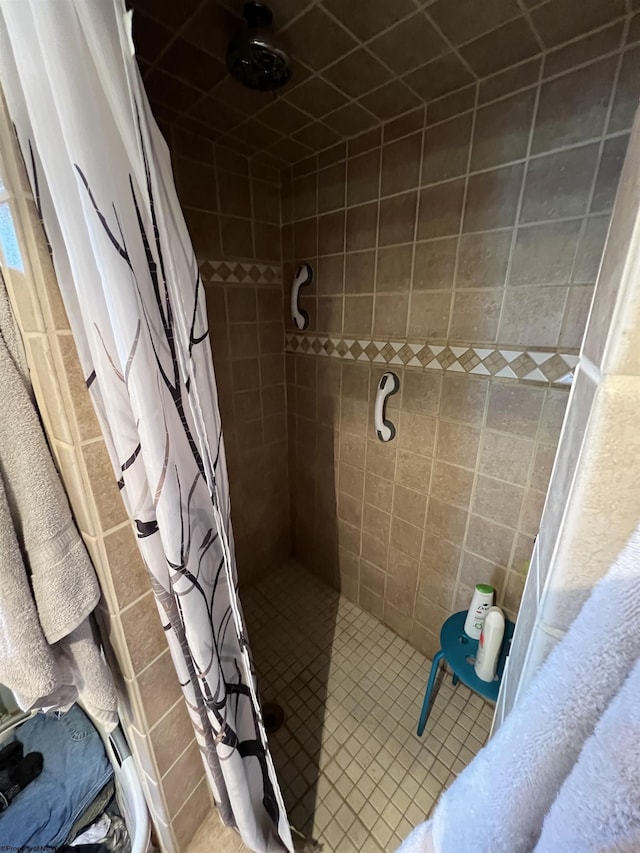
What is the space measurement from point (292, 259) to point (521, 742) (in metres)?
1.62

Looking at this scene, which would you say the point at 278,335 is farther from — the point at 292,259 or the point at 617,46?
the point at 617,46

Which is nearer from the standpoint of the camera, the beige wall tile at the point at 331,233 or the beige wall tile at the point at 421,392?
the beige wall tile at the point at 421,392

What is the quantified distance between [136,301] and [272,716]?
148 cm

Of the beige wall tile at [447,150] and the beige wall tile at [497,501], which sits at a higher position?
the beige wall tile at [447,150]

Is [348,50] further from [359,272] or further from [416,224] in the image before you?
[359,272]

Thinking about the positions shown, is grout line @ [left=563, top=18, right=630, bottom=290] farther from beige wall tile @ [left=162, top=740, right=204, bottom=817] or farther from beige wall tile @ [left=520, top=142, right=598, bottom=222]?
beige wall tile @ [left=162, top=740, right=204, bottom=817]

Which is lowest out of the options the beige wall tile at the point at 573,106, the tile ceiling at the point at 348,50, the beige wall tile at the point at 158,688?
the beige wall tile at the point at 158,688

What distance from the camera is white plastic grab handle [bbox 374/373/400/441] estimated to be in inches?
48.9

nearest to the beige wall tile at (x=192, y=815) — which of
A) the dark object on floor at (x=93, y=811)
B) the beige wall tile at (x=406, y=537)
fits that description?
the dark object on floor at (x=93, y=811)

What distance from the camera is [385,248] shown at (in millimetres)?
1171

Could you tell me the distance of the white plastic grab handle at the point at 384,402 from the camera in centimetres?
124

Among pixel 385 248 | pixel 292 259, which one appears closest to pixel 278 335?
pixel 292 259

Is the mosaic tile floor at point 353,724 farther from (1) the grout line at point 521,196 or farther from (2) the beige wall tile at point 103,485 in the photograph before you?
(1) the grout line at point 521,196

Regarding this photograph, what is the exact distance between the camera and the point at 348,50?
2.61 feet
